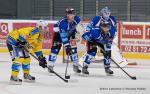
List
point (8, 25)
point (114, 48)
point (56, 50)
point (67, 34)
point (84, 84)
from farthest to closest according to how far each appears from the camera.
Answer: point (8, 25) → point (114, 48) → point (56, 50) → point (67, 34) → point (84, 84)

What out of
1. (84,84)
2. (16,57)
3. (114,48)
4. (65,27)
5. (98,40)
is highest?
(65,27)

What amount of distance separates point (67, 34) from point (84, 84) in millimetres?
1512

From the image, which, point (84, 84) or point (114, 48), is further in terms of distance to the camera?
point (114, 48)

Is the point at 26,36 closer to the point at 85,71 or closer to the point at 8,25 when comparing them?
the point at 85,71

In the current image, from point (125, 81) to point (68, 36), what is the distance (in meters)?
1.54

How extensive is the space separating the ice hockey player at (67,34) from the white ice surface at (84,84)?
1.15 ft

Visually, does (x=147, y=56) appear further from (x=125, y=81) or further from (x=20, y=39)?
(x=20, y=39)

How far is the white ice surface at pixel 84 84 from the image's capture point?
7.79 m

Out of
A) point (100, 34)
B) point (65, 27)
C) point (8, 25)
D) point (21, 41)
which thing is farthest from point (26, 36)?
point (8, 25)

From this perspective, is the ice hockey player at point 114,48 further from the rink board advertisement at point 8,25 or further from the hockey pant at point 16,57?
the rink board advertisement at point 8,25

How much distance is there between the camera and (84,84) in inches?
340

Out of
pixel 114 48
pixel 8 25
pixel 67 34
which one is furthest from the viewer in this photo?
pixel 8 25

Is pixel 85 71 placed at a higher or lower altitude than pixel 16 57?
lower

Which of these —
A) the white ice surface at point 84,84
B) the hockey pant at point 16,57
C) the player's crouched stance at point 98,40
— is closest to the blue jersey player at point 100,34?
the player's crouched stance at point 98,40
